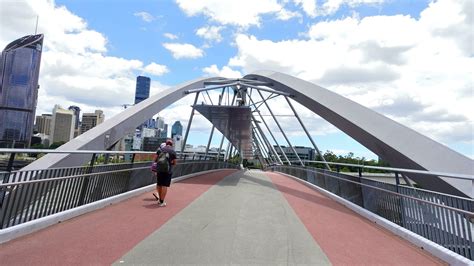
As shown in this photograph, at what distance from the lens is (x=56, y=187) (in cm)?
709

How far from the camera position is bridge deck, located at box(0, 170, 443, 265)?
5.07 meters

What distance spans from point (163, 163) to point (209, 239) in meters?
3.82

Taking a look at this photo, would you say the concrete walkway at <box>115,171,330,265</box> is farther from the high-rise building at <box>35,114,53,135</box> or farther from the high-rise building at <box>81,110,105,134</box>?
the high-rise building at <box>81,110,105,134</box>

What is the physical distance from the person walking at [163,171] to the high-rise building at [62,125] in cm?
8212

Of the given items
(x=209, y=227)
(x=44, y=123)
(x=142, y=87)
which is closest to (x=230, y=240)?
(x=209, y=227)

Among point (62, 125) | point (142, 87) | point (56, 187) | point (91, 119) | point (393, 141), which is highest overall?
point (142, 87)

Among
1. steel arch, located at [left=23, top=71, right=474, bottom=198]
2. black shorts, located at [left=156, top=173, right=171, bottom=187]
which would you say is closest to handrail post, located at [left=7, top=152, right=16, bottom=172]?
black shorts, located at [left=156, top=173, right=171, bottom=187]

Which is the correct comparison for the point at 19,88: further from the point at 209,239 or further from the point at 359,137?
the point at 209,239

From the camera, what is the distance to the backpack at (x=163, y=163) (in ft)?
31.1

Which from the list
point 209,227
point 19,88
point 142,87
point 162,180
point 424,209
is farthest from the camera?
point 142,87

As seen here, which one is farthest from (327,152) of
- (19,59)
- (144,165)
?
(144,165)

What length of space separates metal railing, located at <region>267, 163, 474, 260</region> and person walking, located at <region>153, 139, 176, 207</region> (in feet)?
16.4

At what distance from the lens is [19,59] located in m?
52.7

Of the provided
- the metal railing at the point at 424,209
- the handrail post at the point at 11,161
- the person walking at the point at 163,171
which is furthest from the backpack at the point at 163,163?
the metal railing at the point at 424,209
